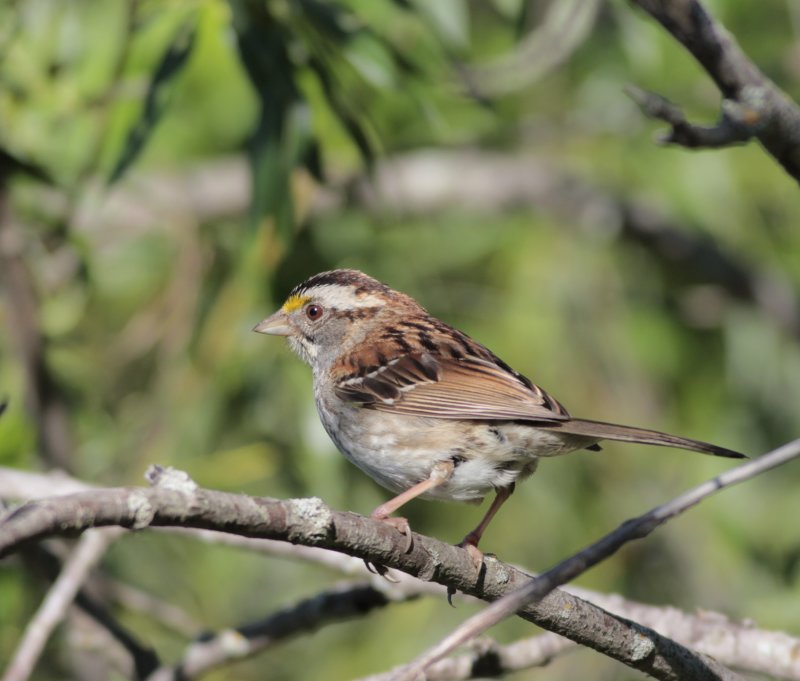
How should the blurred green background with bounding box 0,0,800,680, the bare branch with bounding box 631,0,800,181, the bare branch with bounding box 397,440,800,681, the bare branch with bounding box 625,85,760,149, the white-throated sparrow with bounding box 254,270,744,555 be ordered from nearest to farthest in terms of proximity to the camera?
the bare branch with bounding box 397,440,800,681 → the bare branch with bounding box 625,85,760,149 → the bare branch with bounding box 631,0,800,181 → the white-throated sparrow with bounding box 254,270,744,555 → the blurred green background with bounding box 0,0,800,680

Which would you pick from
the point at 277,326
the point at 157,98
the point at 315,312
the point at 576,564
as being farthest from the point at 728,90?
the point at 277,326

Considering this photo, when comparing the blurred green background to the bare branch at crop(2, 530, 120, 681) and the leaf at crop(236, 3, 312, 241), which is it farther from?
the bare branch at crop(2, 530, 120, 681)

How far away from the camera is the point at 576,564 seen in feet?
6.50

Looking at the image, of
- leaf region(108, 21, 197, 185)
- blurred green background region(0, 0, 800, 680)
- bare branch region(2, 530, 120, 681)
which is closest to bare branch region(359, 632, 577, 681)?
bare branch region(2, 530, 120, 681)

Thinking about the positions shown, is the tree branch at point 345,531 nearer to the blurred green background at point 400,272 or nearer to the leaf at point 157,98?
the blurred green background at point 400,272

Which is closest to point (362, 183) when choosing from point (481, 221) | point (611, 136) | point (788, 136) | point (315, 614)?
point (481, 221)

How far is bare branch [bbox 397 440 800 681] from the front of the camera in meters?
1.92

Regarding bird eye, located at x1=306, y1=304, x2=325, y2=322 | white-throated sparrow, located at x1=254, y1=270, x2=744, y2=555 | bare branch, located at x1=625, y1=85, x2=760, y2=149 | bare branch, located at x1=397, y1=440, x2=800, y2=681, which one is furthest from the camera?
bird eye, located at x1=306, y1=304, x2=325, y2=322

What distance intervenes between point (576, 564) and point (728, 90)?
1168 millimetres

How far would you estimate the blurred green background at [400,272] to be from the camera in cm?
461

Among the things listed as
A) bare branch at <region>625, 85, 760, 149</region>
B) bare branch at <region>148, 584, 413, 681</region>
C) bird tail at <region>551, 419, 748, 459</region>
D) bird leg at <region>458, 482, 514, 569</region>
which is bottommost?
bare branch at <region>148, 584, 413, 681</region>

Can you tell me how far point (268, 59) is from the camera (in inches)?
140

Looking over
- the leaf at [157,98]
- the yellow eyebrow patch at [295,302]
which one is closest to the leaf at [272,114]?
the leaf at [157,98]

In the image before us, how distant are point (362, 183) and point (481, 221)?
0.65 meters
